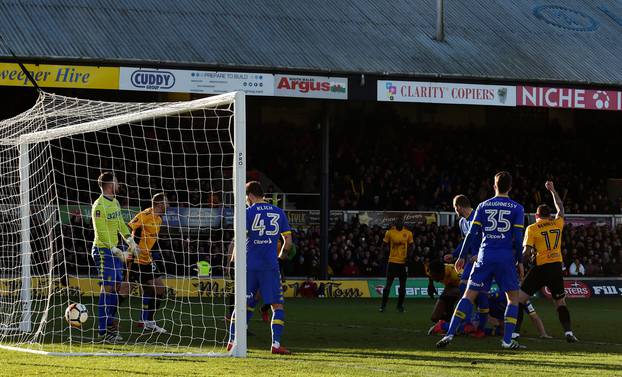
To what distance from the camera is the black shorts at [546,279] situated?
14.6 meters

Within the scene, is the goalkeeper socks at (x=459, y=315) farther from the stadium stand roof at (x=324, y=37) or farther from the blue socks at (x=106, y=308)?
the stadium stand roof at (x=324, y=37)

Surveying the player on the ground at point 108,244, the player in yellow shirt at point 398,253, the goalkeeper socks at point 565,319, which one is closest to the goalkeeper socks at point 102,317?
the player on the ground at point 108,244

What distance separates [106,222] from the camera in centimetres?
1366

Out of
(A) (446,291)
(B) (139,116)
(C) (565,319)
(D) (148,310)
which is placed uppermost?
(B) (139,116)

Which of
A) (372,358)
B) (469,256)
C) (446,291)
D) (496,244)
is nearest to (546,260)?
(469,256)

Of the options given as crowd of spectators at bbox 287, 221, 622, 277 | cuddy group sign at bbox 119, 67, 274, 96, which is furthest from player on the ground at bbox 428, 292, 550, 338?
crowd of spectators at bbox 287, 221, 622, 277

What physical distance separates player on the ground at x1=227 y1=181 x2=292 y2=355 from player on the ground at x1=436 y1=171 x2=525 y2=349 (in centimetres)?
202

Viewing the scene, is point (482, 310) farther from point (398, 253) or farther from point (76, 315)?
point (398, 253)

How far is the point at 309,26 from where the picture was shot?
30.5 meters

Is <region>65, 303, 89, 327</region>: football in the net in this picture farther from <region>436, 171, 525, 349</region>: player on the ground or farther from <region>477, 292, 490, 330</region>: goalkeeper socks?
<region>477, 292, 490, 330</region>: goalkeeper socks

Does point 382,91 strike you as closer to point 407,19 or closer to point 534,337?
point 407,19

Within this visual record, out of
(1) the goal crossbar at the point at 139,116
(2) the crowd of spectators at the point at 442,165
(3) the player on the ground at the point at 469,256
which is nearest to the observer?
(1) the goal crossbar at the point at 139,116

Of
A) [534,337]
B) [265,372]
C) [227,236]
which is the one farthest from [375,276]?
[265,372]

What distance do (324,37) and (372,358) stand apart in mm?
18828
